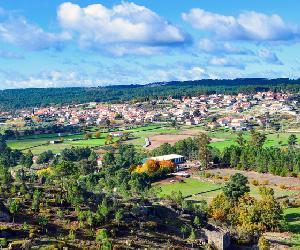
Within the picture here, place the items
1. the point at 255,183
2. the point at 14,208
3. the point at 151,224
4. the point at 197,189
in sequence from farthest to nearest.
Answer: the point at 255,183 < the point at 197,189 < the point at 151,224 < the point at 14,208

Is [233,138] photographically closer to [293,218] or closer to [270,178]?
[270,178]

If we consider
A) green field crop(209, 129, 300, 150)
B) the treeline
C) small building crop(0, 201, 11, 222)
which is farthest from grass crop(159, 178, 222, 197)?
green field crop(209, 129, 300, 150)

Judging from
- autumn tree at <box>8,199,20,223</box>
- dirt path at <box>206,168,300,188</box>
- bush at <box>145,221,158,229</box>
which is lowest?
dirt path at <box>206,168,300,188</box>

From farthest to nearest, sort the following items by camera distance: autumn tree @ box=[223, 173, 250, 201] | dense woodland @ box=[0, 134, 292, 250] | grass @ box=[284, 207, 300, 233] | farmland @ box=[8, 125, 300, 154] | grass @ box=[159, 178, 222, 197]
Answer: farmland @ box=[8, 125, 300, 154] → grass @ box=[159, 178, 222, 197] → autumn tree @ box=[223, 173, 250, 201] → grass @ box=[284, 207, 300, 233] → dense woodland @ box=[0, 134, 292, 250]

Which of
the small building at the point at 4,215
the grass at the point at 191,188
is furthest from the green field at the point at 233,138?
the small building at the point at 4,215

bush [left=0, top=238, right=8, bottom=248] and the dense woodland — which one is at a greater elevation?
bush [left=0, top=238, right=8, bottom=248]

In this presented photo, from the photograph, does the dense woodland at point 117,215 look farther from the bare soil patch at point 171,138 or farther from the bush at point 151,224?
the bare soil patch at point 171,138

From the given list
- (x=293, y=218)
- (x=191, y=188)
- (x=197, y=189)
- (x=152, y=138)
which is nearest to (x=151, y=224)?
(x=293, y=218)

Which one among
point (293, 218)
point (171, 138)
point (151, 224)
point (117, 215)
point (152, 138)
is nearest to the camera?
point (117, 215)

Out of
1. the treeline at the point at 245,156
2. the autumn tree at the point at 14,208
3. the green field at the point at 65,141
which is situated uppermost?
the autumn tree at the point at 14,208

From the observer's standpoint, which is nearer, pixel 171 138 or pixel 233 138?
pixel 233 138

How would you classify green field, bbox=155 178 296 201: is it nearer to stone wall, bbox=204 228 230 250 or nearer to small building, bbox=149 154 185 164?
small building, bbox=149 154 185 164

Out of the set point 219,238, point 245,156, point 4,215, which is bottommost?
point 219,238

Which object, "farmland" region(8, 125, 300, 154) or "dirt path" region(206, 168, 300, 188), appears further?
"farmland" region(8, 125, 300, 154)
